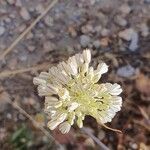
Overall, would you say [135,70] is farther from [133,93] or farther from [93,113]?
[93,113]

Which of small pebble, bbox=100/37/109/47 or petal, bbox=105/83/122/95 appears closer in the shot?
petal, bbox=105/83/122/95

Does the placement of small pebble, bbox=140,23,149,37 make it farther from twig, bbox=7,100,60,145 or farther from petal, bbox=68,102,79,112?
petal, bbox=68,102,79,112

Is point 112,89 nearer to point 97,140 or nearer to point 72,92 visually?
point 72,92

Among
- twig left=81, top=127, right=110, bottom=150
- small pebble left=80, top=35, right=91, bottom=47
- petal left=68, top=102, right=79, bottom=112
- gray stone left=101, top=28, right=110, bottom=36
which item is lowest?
twig left=81, top=127, right=110, bottom=150

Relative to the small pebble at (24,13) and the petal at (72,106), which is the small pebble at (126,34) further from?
the petal at (72,106)

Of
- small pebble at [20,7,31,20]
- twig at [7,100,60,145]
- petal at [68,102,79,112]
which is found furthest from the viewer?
small pebble at [20,7,31,20]

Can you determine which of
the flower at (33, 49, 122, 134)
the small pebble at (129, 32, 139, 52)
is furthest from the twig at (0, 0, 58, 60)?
the flower at (33, 49, 122, 134)
